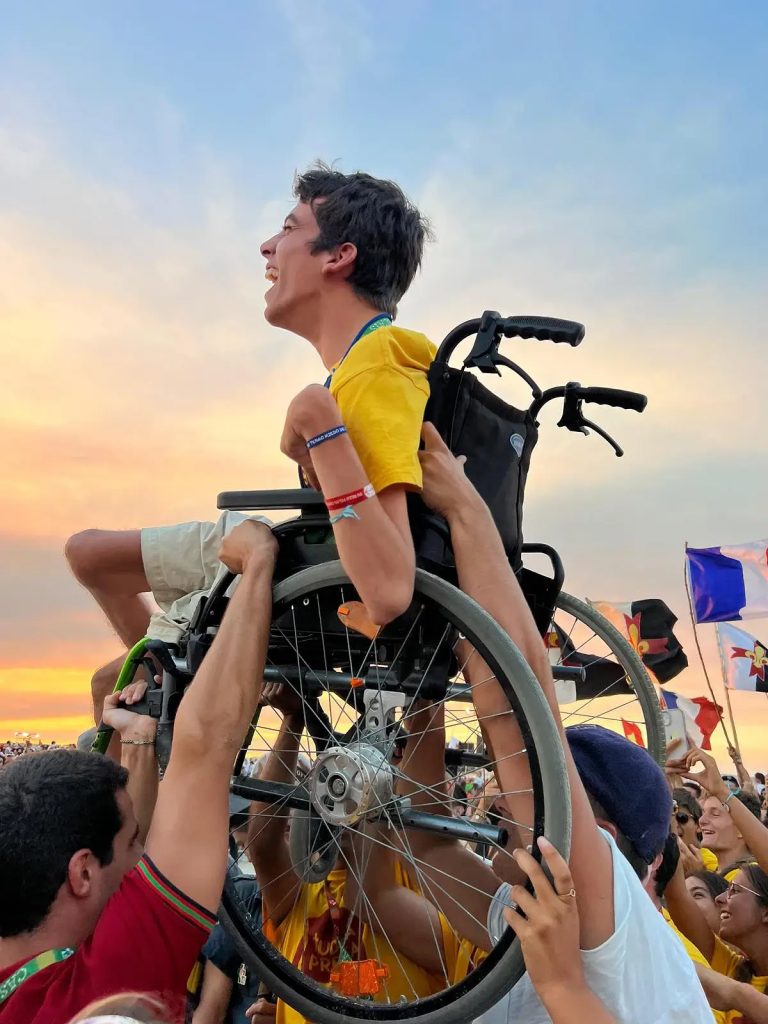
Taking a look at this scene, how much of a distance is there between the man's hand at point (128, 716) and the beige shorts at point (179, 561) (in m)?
0.22

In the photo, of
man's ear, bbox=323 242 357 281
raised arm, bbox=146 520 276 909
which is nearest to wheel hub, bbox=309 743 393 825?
raised arm, bbox=146 520 276 909

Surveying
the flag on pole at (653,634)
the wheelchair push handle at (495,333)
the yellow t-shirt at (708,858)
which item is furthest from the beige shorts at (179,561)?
the yellow t-shirt at (708,858)

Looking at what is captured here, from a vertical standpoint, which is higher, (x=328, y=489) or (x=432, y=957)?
(x=328, y=489)

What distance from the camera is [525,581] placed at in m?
2.23

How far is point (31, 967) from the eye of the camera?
5.39 ft

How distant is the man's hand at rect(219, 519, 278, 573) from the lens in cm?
199

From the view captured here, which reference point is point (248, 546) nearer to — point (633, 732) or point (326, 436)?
point (326, 436)

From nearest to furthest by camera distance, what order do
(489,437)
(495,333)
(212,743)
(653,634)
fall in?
1. (212,743)
2. (495,333)
3. (489,437)
4. (653,634)

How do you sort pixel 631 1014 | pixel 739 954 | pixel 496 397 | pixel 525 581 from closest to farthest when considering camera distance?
1. pixel 631 1014
2. pixel 496 397
3. pixel 525 581
4. pixel 739 954

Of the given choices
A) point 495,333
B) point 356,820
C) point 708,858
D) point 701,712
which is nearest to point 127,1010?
point 356,820

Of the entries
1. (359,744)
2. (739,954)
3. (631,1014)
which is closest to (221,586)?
(359,744)

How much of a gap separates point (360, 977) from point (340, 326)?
5.00ft

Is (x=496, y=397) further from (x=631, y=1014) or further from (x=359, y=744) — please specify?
(x=631, y=1014)

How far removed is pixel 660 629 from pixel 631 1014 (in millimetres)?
3105
